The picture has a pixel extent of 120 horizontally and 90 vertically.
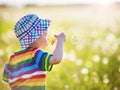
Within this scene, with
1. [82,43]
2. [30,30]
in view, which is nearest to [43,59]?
[30,30]

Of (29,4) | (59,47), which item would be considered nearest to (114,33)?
(29,4)

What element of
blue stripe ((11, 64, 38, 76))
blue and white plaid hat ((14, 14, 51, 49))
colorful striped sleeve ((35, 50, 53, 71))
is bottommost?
blue stripe ((11, 64, 38, 76))

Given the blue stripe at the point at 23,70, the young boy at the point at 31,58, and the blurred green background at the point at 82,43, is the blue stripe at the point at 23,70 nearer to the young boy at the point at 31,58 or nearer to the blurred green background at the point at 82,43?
the young boy at the point at 31,58

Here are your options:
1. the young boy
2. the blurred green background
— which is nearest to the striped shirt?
the young boy

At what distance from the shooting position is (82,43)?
2170 mm

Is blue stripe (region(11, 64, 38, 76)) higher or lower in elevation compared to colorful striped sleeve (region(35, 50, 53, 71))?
lower

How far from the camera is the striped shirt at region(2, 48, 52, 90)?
1.68 metres

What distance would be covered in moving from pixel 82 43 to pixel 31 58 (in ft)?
1.69

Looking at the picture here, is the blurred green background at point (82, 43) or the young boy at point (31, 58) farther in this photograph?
the blurred green background at point (82, 43)

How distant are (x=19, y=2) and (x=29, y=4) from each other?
0.06 meters

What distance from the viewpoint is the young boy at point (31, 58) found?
169 cm

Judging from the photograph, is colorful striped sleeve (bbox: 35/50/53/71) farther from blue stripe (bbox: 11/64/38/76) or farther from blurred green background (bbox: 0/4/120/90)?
blurred green background (bbox: 0/4/120/90)

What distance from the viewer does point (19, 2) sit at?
2.19m

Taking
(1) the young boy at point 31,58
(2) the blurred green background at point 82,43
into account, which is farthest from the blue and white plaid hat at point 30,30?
(2) the blurred green background at point 82,43
